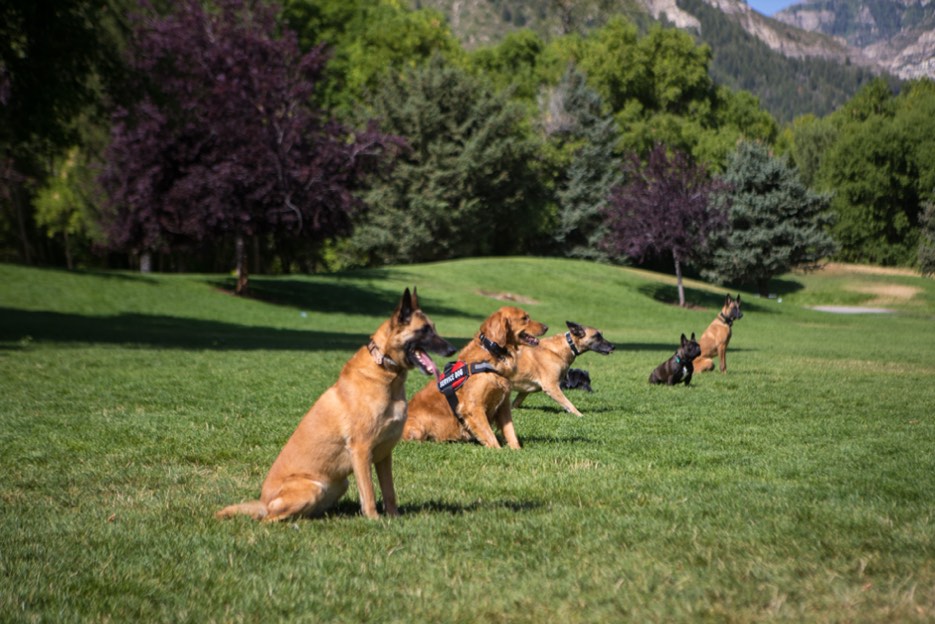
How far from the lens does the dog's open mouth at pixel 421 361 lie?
6.04m

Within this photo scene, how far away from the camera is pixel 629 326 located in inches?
1501

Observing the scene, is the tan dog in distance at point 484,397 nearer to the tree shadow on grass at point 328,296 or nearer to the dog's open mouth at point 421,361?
the dog's open mouth at point 421,361

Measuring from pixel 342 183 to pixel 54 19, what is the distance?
1566 cm

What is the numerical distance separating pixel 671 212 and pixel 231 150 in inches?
958

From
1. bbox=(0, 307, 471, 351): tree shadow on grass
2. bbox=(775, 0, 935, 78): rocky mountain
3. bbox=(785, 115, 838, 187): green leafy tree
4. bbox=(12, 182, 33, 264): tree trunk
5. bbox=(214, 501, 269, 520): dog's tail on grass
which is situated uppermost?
bbox=(775, 0, 935, 78): rocky mountain

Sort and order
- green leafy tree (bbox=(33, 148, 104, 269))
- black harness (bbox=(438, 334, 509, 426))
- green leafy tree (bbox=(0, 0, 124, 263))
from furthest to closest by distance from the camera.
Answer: green leafy tree (bbox=(33, 148, 104, 269)) < green leafy tree (bbox=(0, 0, 124, 263)) < black harness (bbox=(438, 334, 509, 426))

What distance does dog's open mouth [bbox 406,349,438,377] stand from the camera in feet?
19.8

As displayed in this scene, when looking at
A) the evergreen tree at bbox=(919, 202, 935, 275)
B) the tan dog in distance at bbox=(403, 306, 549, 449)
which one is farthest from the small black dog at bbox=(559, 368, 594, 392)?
the evergreen tree at bbox=(919, 202, 935, 275)

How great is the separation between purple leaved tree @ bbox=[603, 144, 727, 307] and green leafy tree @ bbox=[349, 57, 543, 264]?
39.9ft

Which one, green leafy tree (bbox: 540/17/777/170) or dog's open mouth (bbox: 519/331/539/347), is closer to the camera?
dog's open mouth (bbox: 519/331/539/347)

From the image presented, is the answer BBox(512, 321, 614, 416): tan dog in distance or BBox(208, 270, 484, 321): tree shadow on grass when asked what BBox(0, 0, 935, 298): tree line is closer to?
BBox(208, 270, 484, 321): tree shadow on grass

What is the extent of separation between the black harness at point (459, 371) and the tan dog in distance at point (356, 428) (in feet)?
5.81

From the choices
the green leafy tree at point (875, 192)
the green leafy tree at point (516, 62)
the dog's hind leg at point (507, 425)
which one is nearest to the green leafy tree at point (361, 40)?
the green leafy tree at point (516, 62)

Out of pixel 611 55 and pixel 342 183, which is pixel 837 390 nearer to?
pixel 342 183
